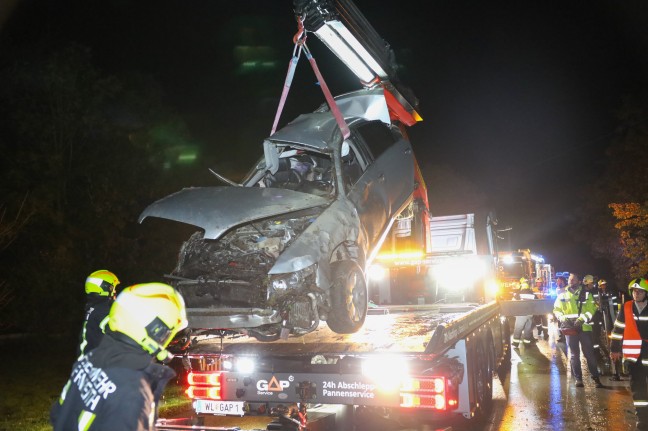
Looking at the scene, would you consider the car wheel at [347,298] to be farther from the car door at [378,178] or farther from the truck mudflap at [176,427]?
the truck mudflap at [176,427]

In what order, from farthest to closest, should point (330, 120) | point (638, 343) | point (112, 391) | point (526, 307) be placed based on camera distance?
1. point (526, 307)
2. point (638, 343)
3. point (330, 120)
4. point (112, 391)

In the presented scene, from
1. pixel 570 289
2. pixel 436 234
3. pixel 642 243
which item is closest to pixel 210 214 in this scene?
pixel 436 234

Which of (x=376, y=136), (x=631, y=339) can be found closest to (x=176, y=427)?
(x=376, y=136)

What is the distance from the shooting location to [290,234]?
536 centimetres

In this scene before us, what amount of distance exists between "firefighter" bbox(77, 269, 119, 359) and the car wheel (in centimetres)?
199

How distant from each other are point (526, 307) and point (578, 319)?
6.79 ft

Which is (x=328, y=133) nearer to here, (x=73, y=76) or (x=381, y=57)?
(x=381, y=57)

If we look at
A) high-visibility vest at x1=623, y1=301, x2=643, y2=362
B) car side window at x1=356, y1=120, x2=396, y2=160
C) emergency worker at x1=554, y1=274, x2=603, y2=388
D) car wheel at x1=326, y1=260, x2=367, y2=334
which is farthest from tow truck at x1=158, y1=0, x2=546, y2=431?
emergency worker at x1=554, y1=274, x2=603, y2=388

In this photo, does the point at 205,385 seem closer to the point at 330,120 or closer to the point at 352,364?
the point at 352,364

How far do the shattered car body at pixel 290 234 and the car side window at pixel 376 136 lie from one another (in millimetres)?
64

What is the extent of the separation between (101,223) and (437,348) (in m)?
17.0

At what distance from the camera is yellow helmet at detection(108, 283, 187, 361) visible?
7.53ft

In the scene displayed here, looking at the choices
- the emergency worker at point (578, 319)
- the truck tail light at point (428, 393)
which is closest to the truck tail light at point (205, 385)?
the truck tail light at point (428, 393)

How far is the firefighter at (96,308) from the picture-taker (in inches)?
183
